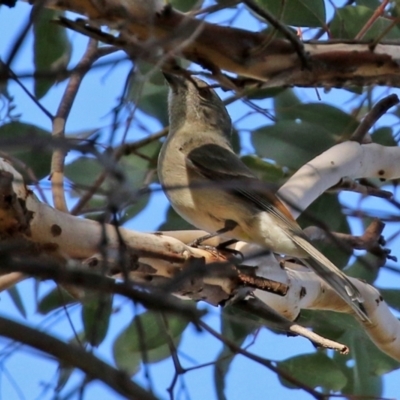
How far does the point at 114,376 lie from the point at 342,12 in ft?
6.70

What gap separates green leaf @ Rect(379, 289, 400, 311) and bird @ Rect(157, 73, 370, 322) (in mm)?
419

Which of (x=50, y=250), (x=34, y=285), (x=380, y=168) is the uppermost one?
(x=380, y=168)

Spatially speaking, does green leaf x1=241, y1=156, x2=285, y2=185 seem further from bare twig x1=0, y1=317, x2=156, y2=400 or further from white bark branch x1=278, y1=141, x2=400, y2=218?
bare twig x1=0, y1=317, x2=156, y2=400

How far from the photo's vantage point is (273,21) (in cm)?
167

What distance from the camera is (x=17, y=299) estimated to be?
249 cm

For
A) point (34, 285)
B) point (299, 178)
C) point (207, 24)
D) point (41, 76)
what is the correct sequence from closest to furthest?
point (41, 76) → point (207, 24) → point (299, 178) → point (34, 285)

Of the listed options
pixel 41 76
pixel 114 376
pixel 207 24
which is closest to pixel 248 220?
pixel 207 24

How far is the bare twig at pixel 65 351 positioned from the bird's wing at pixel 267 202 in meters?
Result: 1.27

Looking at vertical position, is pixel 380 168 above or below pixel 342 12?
below

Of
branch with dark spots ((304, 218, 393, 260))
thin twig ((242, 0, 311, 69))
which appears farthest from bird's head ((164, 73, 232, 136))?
branch with dark spots ((304, 218, 393, 260))

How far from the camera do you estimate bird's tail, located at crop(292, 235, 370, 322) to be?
193cm

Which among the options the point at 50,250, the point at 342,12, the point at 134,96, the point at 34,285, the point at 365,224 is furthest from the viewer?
the point at 365,224

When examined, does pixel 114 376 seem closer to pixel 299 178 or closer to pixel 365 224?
pixel 299 178

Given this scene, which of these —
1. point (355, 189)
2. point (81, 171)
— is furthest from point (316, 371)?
point (81, 171)
